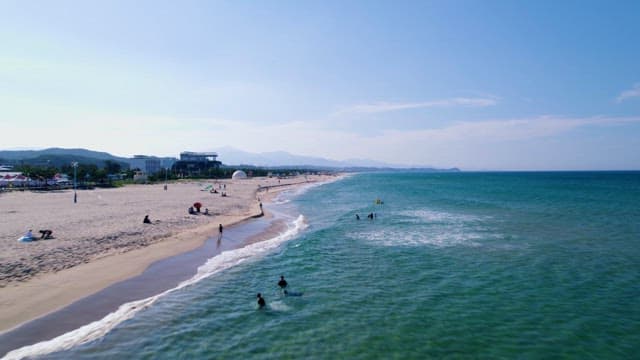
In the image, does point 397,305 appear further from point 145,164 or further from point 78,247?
point 145,164

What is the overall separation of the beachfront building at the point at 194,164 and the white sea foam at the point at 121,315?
138668 mm

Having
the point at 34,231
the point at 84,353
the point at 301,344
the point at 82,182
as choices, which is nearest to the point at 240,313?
the point at 301,344

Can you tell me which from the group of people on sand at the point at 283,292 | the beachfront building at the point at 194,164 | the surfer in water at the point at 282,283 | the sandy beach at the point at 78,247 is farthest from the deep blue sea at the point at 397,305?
the beachfront building at the point at 194,164

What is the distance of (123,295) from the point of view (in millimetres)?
16922

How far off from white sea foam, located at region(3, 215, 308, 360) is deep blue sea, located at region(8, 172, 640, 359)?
0.24 ft

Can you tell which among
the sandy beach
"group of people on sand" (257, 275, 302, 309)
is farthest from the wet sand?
"group of people on sand" (257, 275, 302, 309)

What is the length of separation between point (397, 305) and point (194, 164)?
6346 inches

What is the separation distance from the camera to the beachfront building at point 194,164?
534 ft

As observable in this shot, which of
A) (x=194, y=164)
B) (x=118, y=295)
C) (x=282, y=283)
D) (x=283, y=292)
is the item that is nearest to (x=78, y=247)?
(x=118, y=295)

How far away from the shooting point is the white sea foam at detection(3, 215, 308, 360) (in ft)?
38.9

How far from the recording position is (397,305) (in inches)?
639

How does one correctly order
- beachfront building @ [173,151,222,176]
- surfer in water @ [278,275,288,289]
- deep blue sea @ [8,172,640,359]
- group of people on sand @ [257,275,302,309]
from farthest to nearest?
beachfront building @ [173,151,222,176]
surfer in water @ [278,275,288,289]
group of people on sand @ [257,275,302,309]
deep blue sea @ [8,172,640,359]

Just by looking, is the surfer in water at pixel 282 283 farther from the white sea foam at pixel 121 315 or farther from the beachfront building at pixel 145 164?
the beachfront building at pixel 145 164

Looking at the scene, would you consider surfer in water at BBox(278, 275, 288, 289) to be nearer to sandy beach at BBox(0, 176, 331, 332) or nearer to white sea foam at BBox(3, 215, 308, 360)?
white sea foam at BBox(3, 215, 308, 360)
